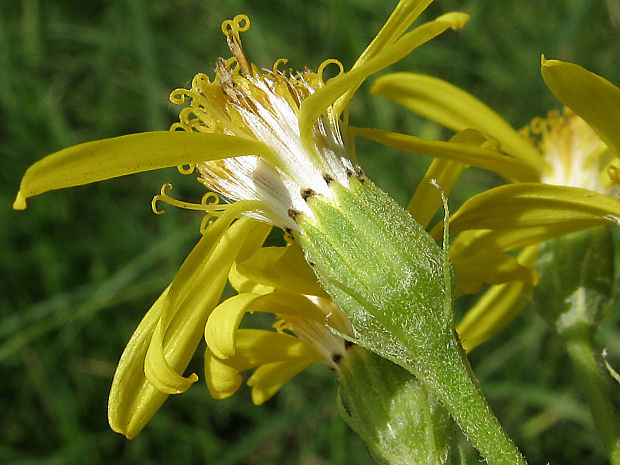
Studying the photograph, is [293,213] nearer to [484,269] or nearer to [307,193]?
[307,193]

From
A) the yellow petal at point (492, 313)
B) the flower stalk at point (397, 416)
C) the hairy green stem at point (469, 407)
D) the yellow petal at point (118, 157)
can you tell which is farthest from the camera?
the yellow petal at point (492, 313)

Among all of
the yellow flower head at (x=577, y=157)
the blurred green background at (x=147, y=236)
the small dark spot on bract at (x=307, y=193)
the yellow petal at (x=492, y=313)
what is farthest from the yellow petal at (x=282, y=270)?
the blurred green background at (x=147, y=236)

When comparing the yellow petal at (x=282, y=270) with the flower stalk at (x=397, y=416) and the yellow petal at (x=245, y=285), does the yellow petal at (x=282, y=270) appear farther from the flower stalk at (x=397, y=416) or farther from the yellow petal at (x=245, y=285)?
the flower stalk at (x=397, y=416)

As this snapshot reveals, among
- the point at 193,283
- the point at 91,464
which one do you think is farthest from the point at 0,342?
the point at 193,283

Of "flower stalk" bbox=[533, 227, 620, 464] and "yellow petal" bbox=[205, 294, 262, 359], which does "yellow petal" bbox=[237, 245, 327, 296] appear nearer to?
"yellow petal" bbox=[205, 294, 262, 359]

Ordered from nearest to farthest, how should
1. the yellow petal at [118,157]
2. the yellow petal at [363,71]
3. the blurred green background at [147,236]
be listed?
the yellow petal at [118,157] → the yellow petal at [363,71] → the blurred green background at [147,236]

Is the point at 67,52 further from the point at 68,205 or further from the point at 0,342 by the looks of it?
the point at 0,342

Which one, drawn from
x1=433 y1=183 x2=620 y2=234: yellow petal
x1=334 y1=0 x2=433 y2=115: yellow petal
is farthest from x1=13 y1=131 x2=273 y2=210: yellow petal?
x1=433 y1=183 x2=620 y2=234: yellow petal
